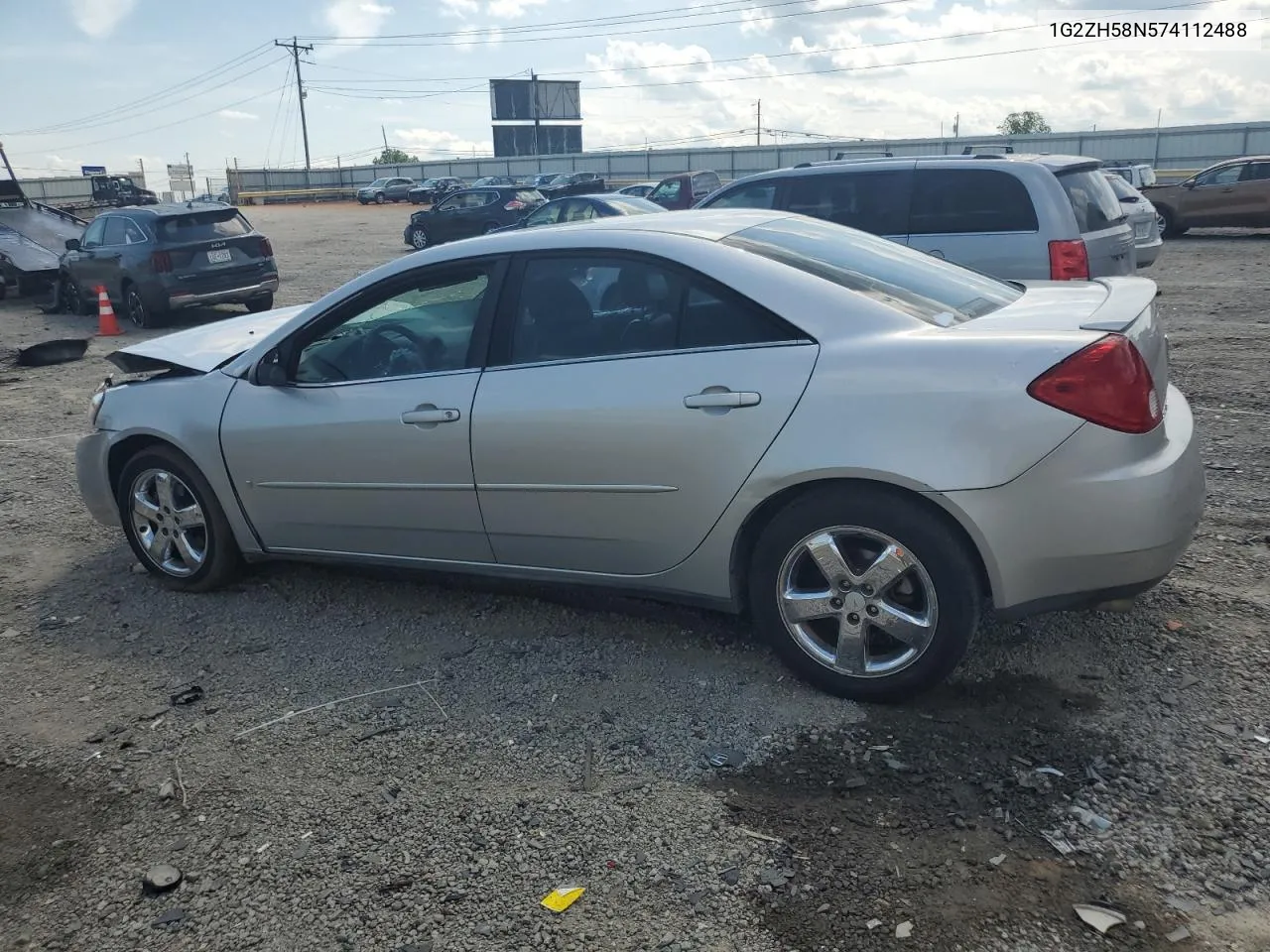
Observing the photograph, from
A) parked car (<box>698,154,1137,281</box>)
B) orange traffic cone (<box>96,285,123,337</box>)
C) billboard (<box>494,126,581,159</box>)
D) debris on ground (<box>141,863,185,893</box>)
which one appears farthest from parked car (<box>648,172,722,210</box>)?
billboard (<box>494,126,581,159</box>)

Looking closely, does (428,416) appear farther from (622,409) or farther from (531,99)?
(531,99)

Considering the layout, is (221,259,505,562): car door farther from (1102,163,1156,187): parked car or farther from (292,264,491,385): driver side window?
(1102,163,1156,187): parked car

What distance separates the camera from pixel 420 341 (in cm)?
432

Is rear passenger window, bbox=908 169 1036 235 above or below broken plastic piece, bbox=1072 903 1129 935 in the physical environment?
above

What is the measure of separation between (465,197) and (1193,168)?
28.6 metres

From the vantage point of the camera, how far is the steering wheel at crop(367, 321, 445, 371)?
13.9 feet

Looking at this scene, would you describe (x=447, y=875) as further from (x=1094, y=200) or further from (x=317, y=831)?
(x=1094, y=200)

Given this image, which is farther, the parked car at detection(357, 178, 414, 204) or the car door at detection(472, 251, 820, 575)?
the parked car at detection(357, 178, 414, 204)

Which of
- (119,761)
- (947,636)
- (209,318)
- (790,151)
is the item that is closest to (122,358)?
(119,761)

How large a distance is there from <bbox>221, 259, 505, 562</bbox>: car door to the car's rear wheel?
432 inches

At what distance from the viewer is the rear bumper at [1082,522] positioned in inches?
125

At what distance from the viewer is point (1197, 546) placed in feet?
15.5

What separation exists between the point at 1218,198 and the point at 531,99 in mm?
73861

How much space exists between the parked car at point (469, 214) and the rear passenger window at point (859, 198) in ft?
58.5
